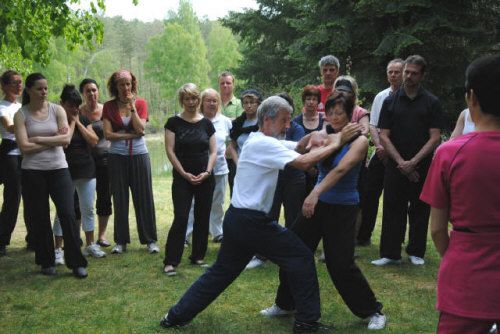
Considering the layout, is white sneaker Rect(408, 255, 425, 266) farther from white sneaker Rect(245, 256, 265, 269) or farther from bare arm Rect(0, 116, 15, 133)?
bare arm Rect(0, 116, 15, 133)

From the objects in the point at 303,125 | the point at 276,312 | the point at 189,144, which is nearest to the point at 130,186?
the point at 189,144

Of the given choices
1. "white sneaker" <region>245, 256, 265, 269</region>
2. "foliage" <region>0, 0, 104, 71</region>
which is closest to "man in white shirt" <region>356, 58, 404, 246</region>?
"white sneaker" <region>245, 256, 265, 269</region>

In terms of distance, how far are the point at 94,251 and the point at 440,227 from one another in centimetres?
508

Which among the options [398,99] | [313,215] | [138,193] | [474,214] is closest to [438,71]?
[398,99]

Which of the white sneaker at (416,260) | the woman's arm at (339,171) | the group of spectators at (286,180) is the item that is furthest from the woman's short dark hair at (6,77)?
the white sneaker at (416,260)

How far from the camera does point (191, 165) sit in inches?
237

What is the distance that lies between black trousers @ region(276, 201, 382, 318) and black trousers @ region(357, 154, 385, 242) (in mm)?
2476

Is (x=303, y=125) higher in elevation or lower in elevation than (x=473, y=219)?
higher

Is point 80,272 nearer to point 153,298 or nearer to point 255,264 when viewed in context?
point 153,298

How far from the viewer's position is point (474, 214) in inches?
91.2

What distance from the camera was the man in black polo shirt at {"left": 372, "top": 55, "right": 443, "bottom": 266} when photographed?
577cm

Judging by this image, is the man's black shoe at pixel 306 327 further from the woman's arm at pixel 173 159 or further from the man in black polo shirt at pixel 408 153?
the woman's arm at pixel 173 159

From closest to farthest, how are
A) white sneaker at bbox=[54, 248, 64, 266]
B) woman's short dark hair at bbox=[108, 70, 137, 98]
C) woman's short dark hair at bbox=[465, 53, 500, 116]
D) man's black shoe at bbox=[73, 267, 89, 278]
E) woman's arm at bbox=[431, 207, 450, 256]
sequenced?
1. woman's short dark hair at bbox=[465, 53, 500, 116]
2. woman's arm at bbox=[431, 207, 450, 256]
3. man's black shoe at bbox=[73, 267, 89, 278]
4. white sneaker at bbox=[54, 248, 64, 266]
5. woman's short dark hair at bbox=[108, 70, 137, 98]

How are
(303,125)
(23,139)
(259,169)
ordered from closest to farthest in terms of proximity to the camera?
(259,169), (23,139), (303,125)
